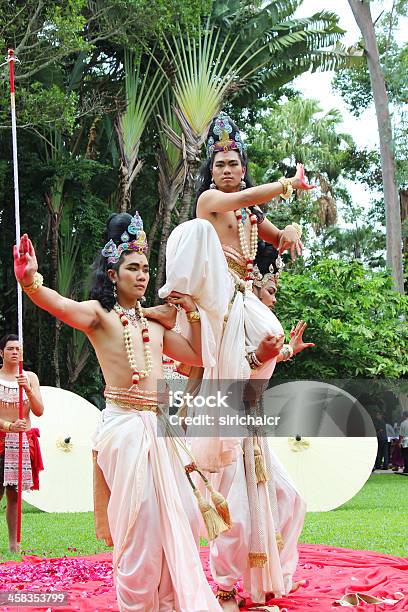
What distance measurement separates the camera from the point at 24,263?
3570 millimetres

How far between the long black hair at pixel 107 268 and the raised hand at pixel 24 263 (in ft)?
1.38

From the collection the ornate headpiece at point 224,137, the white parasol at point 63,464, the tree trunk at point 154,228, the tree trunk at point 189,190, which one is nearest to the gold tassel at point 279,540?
the ornate headpiece at point 224,137

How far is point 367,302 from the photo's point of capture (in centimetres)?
1457

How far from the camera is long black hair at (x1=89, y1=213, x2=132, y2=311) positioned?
3.93 meters

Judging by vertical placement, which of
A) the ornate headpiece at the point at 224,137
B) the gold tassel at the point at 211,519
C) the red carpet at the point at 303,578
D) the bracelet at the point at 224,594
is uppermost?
the ornate headpiece at the point at 224,137

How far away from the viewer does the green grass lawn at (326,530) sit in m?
6.88

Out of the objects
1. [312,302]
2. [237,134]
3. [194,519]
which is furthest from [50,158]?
[194,519]

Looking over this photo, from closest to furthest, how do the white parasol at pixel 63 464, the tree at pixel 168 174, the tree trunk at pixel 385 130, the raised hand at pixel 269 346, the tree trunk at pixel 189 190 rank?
the raised hand at pixel 269 346, the white parasol at pixel 63 464, the tree trunk at pixel 189 190, the tree at pixel 168 174, the tree trunk at pixel 385 130

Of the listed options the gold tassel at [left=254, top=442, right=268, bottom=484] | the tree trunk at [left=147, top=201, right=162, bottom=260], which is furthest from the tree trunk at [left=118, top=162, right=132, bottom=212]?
the gold tassel at [left=254, top=442, right=268, bottom=484]

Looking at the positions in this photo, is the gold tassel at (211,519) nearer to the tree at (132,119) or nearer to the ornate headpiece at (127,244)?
the ornate headpiece at (127,244)

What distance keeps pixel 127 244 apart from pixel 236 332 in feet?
2.20

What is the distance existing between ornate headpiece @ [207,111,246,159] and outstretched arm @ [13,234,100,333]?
113 centimetres

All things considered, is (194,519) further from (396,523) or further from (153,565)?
(396,523)

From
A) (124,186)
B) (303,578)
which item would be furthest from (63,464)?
(124,186)
